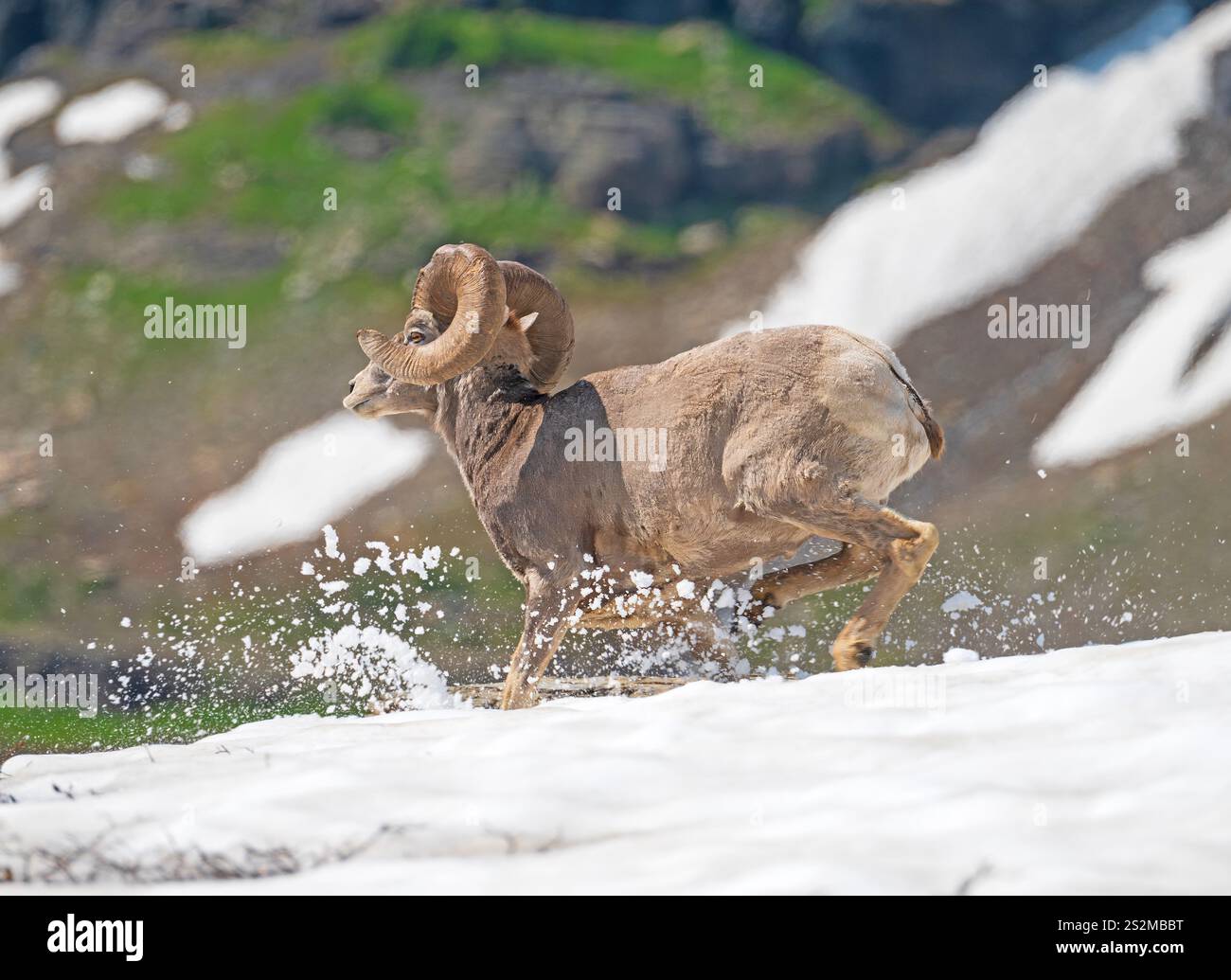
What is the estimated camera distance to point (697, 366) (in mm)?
9414

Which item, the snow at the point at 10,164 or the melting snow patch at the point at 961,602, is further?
the snow at the point at 10,164

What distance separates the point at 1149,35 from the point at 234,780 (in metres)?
33.9

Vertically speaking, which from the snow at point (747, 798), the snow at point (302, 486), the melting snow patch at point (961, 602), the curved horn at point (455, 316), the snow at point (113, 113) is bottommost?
the snow at point (747, 798)

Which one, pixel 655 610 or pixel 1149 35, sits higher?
pixel 1149 35

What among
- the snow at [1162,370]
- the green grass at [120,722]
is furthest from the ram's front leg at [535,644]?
the snow at [1162,370]

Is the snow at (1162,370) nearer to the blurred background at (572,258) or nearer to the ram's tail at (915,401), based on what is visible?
the blurred background at (572,258)

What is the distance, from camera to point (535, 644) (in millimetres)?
9508

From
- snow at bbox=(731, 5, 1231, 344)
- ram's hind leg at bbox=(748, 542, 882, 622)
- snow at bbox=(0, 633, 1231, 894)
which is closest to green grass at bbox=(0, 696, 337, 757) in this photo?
ram's hind leg at bbox=(748, 542, 882, 622)

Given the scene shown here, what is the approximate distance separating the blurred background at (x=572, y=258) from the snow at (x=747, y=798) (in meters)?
12.3

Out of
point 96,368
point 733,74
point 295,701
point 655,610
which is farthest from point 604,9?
point 655,610

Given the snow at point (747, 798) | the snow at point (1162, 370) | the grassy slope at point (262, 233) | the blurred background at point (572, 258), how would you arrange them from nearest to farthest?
the snow at point (747, 798), the blurred background at point (572, 258), the snow at point (1162, 370), the grassy slope at point (262, 233)

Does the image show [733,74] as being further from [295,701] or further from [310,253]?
[295,701]

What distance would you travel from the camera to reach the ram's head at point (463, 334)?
31.9 ft

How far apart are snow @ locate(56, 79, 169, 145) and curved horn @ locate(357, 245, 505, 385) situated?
2735cm
